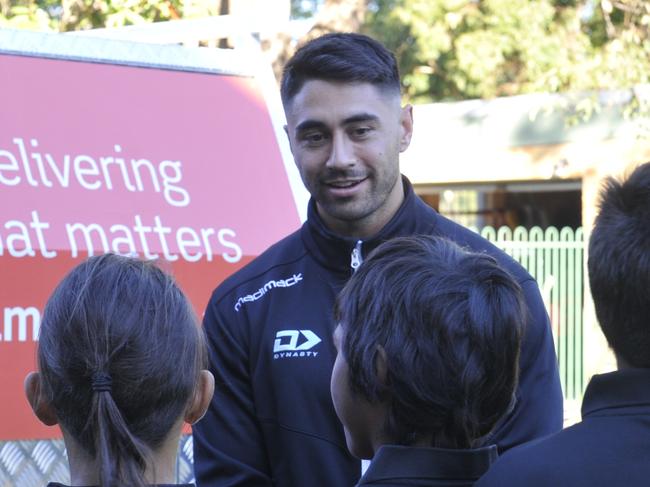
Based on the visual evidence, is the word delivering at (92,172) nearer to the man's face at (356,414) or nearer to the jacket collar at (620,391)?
the man's face at (356,414)

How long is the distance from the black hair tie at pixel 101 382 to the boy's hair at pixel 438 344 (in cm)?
49

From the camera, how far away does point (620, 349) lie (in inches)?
83.7

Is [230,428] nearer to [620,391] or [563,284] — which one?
[620,391]

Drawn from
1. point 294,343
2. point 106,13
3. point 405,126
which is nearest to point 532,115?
point 106,13

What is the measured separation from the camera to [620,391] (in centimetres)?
208

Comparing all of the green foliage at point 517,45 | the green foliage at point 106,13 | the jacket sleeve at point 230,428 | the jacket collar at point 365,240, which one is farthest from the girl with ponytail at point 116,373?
the green foliage at point 517,45

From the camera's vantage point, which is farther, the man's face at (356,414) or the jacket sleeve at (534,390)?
the jacket sleeve at (534,390)

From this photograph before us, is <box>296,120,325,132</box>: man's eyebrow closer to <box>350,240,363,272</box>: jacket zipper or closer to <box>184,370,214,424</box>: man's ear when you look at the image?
<box>350,240,363,272</box>: jacket zipper

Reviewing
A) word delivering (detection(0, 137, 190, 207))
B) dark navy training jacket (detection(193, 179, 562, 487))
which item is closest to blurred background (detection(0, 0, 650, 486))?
word delivering (detection(0, 137, 190, 207))

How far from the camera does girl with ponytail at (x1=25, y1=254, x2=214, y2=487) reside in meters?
2.26

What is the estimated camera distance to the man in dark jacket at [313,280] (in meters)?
3.26

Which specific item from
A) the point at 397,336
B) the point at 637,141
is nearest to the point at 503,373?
the point at 397,336

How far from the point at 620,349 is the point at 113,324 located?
0.96m

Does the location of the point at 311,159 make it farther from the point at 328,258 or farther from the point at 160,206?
the point at 160,206
